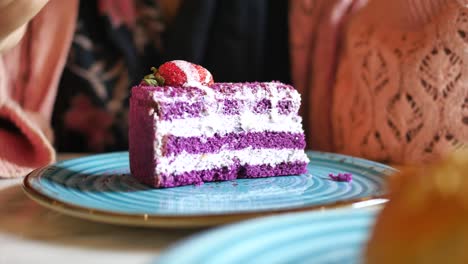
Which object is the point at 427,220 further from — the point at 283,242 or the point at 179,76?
the point at 179,76

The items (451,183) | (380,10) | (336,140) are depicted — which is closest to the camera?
(451,183)

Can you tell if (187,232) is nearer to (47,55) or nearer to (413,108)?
(413,108)

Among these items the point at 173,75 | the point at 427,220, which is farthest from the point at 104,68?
the point at 427,220

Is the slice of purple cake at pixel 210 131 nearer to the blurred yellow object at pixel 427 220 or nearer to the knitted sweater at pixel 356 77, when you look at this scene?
the knitted sweater at pixel 356 77

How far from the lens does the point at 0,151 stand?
1369mm

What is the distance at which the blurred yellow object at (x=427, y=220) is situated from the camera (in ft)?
1.58

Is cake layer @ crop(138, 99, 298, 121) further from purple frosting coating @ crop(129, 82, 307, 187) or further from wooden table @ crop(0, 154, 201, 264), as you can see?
wooden table @ crop(0, 154, 201, 264)

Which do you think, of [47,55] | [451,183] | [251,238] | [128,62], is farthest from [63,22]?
[451,183]

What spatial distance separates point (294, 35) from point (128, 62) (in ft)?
1.68

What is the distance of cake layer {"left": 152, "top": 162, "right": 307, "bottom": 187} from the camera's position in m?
1.16

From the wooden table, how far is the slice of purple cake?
25 cm

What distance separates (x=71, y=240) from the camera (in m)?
0.85

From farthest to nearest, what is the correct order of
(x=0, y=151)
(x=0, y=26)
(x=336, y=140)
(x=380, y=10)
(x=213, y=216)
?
1. (x=336, y=140)
2. (x=380, y=10)
3. (x=0, y=151)
4. (x=0, y=26)
5. (x=213, y=216)

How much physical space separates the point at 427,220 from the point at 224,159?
786 millimetres
